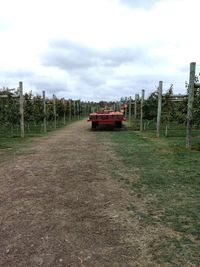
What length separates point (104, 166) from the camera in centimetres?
627

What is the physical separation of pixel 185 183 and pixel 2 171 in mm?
3611

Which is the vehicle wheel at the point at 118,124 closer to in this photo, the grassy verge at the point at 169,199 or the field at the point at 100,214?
the grassy verge at the point at 169,199

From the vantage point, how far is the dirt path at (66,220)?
8.32 ft

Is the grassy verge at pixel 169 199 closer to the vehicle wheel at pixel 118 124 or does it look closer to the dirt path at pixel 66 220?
the dirt path at pixel 66 220

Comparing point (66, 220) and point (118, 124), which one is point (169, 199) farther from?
point (118, 124)

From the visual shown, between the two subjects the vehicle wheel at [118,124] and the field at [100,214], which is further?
the vehicle wheel at [118,124]

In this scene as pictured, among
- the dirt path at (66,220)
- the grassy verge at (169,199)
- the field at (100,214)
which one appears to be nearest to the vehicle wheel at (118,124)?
the grassy verge at (169,199)

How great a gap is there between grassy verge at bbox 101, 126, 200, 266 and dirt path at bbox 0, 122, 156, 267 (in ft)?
0.69

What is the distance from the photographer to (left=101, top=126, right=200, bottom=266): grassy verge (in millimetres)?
2635

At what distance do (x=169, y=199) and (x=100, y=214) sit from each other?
110 cm

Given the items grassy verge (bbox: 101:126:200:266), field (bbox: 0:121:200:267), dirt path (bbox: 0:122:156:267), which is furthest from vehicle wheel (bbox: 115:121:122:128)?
dirt path (bbox: 0:122:156:267)

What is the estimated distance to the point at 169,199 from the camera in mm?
4012

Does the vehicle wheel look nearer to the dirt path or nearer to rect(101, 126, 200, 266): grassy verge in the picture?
rect(101, 126, 200, 266): grassy verge

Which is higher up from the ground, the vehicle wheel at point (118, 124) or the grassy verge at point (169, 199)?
the vehicle wheel at point (118, 124)
